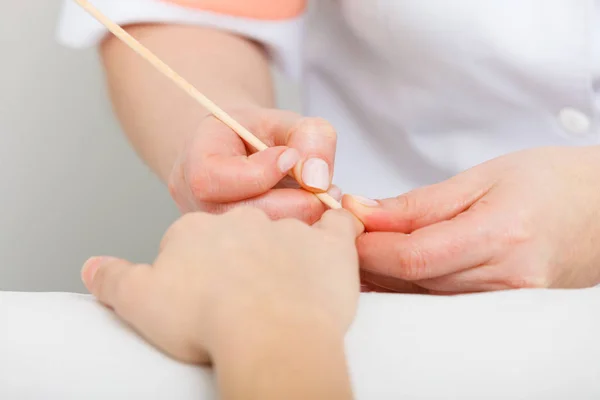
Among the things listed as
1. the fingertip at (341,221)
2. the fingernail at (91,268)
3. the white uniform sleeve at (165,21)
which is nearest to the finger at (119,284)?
the fingernail at (91,268)

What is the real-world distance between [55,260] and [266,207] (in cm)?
58

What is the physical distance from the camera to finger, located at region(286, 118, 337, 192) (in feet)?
1.23

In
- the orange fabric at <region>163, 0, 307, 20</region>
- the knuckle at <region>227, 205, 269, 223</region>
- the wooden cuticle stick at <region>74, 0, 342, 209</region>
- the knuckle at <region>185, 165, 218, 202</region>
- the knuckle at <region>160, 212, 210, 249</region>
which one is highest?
the orange fabric at <region>163, 0, 307, 20</region>

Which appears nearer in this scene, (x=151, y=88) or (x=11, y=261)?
(x=151, y=88)

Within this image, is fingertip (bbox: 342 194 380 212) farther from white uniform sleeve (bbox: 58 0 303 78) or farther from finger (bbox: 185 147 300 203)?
white uniform sleeve (bbox: 58 0 303 78)

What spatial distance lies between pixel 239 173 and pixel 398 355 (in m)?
0.14

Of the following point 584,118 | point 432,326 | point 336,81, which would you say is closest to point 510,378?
point 432,326

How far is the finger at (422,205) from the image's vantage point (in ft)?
1.24

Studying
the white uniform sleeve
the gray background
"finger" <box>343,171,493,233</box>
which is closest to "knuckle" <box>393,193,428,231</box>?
"finger" <box>343,171,493,233</box>

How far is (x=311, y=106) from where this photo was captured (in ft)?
2.13

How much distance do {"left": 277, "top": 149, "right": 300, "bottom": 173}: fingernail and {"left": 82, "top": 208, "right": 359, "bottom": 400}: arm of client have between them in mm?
49

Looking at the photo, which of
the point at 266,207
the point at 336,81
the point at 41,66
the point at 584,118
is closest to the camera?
the point at 266,207

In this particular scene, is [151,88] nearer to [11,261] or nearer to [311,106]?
[311,106]

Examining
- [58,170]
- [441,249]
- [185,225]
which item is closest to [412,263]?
[441,249]
